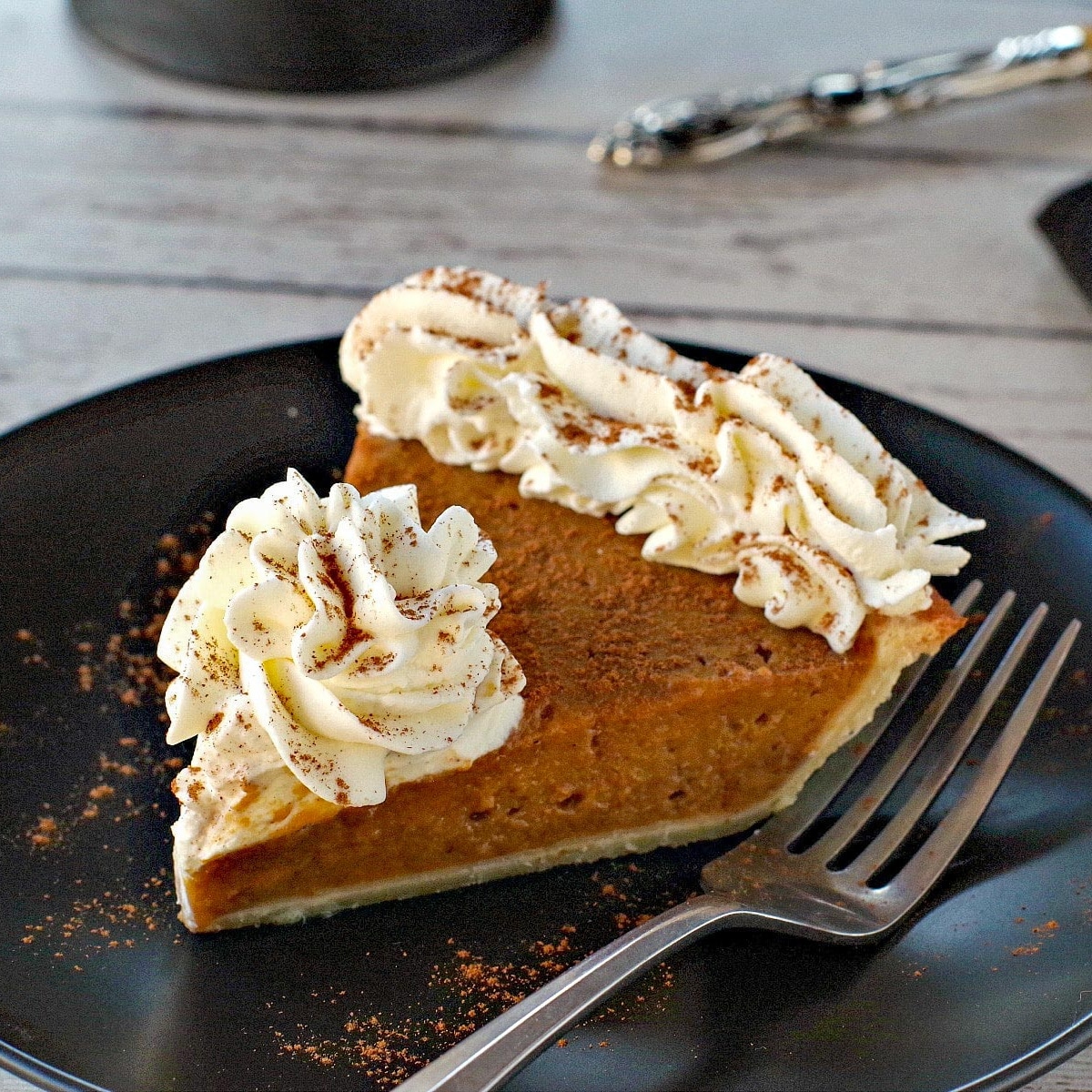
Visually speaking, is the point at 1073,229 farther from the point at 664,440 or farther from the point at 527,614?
the point at 527,614

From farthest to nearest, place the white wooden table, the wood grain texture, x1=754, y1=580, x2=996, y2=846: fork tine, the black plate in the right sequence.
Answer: the wood grain texture, the white wooden table, x1=754, y1=580, x2=996, y2=846: fork tine, the black plate

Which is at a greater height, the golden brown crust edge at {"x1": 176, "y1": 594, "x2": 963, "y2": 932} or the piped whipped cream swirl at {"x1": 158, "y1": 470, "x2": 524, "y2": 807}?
the piped whipped cream swirl at {"x1": 158, "y1": 470, "x2": 524, "y2": 807}

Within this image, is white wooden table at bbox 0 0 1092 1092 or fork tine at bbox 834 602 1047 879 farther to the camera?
white wooden table at bbox 0 0 1092 1092

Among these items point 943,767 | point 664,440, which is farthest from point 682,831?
point 664,440

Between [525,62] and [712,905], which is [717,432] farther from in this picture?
[525,62]

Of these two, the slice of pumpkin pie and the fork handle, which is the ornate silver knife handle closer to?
the slice of pumpkin pie

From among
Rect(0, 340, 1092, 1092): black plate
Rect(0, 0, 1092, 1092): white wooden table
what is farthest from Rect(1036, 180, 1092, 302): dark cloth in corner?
Rect(0, 340, 1092, 1092): black plate

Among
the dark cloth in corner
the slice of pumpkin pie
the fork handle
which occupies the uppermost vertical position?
the dark cloth in corner

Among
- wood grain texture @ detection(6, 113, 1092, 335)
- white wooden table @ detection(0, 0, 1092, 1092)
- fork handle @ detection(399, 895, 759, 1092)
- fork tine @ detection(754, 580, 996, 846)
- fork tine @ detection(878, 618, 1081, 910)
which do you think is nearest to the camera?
fork handle @ detection(399, 895, 759, 1092)

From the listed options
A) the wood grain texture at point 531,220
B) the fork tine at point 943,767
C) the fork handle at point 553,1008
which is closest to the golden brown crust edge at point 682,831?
the fork tine at point 943,767
